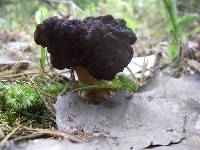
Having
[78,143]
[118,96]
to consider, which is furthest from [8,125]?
[118,96]

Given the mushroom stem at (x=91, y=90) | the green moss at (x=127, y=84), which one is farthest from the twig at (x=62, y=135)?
the green moss at (x=127, y=84)

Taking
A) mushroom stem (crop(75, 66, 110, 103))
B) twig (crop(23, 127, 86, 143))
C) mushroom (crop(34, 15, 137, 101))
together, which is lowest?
twig (crop(23, 127, 86, 143))

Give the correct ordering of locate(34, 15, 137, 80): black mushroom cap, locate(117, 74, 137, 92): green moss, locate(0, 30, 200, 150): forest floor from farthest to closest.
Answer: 1. locate(117, 74, 137, 92): green moss
2. locate(34, 15, 137, 80): black mushroom cap
3. locate(0, 30, 200, 150): forest floor

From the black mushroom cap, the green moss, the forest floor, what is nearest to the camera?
the forest floor

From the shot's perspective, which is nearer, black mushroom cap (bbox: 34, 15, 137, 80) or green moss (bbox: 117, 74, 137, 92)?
black mushroom cap (bbox: 34, 15, 137, 80)

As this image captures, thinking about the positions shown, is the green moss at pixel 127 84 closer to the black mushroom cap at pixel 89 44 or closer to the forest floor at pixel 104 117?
the forest floor at pixel 104 117

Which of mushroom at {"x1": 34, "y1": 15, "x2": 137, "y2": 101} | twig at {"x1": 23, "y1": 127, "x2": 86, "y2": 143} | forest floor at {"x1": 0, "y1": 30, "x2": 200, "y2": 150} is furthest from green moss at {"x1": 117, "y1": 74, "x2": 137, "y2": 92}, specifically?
twig at {"x1": 23, "y1": 127, "x2": 86, "y2": 143}

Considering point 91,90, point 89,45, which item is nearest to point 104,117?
point 91,90

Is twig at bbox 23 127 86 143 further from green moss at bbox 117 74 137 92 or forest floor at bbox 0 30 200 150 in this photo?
green moss at bbox 117 74 137 92

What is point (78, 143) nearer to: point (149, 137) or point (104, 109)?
point (149, 137)
